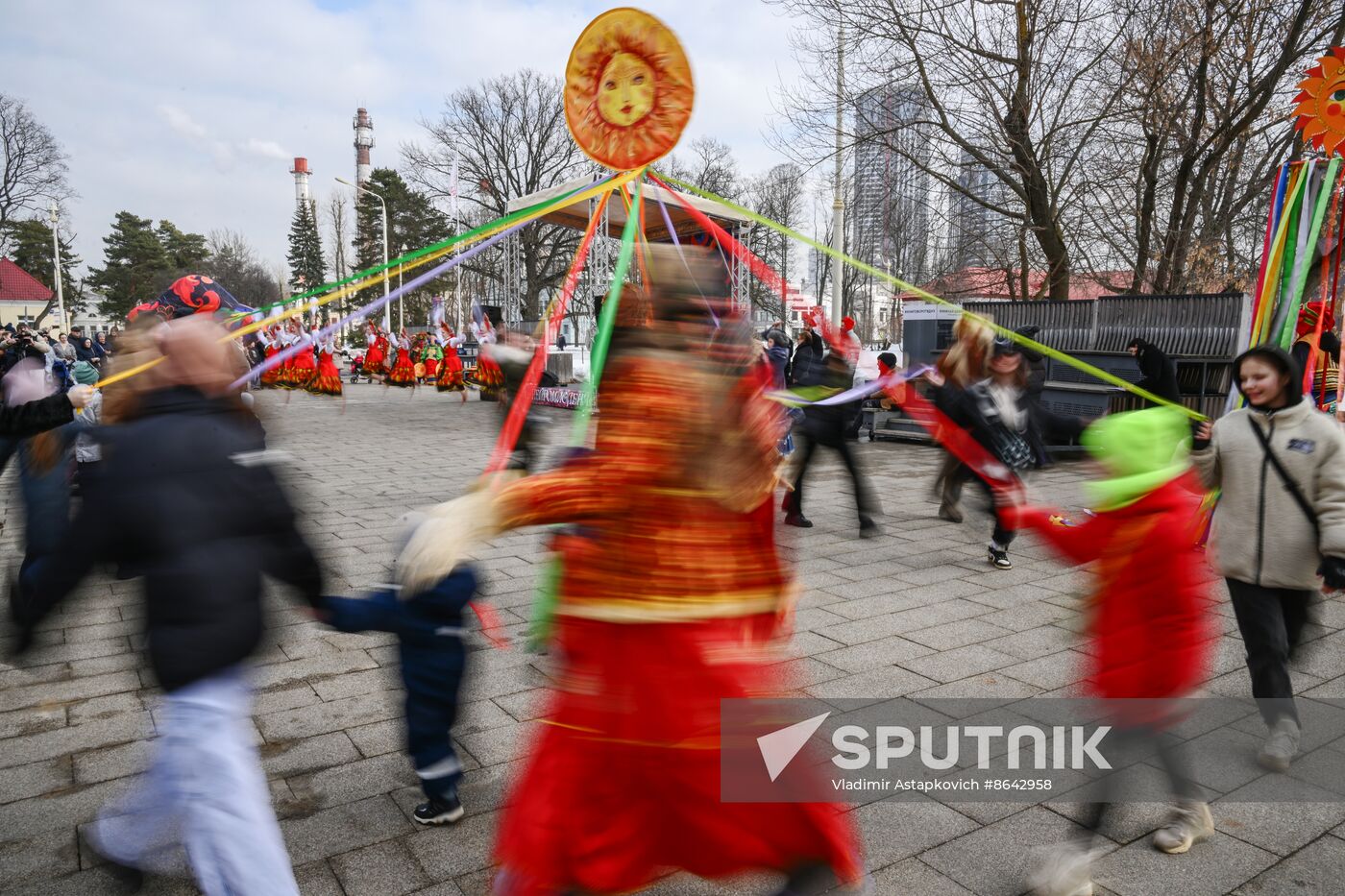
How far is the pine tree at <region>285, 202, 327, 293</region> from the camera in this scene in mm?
70125

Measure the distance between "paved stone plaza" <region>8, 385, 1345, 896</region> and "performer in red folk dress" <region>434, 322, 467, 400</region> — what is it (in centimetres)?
1435

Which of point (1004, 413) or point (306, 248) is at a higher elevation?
point (306, 248)

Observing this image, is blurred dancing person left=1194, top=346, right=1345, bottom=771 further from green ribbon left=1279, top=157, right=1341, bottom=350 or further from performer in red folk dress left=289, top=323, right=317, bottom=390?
performer in red folk dress left=289, top=323, right=317, bottom=390

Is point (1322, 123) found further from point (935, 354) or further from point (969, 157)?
point (969, 157)

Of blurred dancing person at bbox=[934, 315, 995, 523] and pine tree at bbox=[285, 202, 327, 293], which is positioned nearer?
blurred dancing person at bbox=[934, 315, 995, 523]

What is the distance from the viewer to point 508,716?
3.82m

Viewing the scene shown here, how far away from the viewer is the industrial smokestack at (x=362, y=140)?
95.6 m

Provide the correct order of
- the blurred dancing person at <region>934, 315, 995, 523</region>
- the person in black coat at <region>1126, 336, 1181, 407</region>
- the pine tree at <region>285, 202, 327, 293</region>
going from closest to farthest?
1. the blurred dancing person at <region>934, 315, 995, 523</region>
2. the person in black coat at <region>1126, 336, 1181, 407</region>
3. the pine tree at <region>285, 202, 327, 293</region>

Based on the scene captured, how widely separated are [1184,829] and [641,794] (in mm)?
2072

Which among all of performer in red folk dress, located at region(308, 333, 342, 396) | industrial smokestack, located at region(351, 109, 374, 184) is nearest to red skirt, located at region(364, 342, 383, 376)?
performer in red folk dress, located at region(308, 333, 342, 396)

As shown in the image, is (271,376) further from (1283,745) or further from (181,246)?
(181,246)

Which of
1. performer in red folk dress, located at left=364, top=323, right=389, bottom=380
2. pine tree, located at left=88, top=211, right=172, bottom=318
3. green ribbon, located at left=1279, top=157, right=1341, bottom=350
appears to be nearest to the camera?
green ribbon, located at left=1279, top=157, right=1341, bottom=350

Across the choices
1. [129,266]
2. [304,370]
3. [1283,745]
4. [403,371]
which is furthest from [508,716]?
[129,266]

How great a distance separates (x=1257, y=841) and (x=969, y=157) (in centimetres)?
1508
